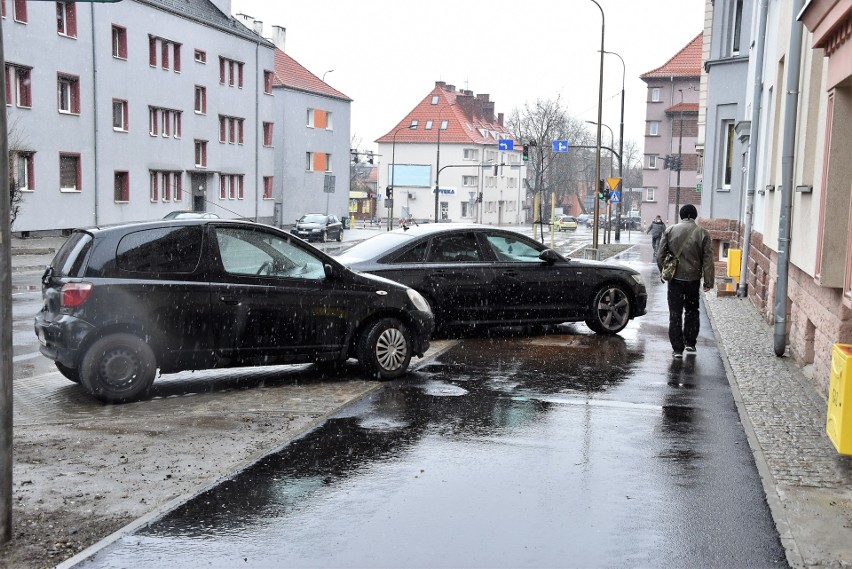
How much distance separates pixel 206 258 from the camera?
353 inches

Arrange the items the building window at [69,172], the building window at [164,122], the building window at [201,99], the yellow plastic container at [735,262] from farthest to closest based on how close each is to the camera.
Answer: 1. the building window at [201,99]
2. the building window at [164,122]
3. the building window at [69,172]
4. the yellow plastic container at [735,262]

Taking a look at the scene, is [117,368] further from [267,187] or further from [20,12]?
[267,187]

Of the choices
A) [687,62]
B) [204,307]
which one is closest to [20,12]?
[204,307]

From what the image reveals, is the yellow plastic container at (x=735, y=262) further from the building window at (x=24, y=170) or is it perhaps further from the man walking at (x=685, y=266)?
the building window at (x=24, y=170)

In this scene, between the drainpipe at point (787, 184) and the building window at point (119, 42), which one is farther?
the building window at point (119, 42)

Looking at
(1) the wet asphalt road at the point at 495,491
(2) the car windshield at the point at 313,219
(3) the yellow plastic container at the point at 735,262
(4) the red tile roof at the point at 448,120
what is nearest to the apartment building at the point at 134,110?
(2) the car windshield at the point at 313,219

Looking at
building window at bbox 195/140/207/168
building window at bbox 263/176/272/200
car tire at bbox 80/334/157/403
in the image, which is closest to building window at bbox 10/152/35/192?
building window at bbox 195/140/207/168

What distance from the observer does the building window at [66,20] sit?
40.4 m

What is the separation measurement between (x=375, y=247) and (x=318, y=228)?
1649 inches

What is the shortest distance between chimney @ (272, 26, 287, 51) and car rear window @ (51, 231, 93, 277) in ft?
207

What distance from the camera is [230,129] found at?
56.8m

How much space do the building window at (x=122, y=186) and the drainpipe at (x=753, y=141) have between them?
3233 centimetres

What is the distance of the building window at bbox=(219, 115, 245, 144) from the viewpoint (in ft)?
183

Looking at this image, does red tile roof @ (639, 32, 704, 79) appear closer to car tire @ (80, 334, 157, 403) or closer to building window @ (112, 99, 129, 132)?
building window @ (112, 99, 129, 132)
